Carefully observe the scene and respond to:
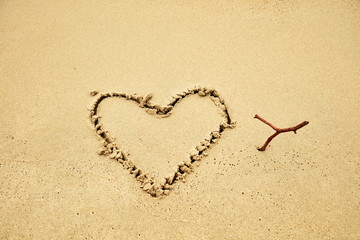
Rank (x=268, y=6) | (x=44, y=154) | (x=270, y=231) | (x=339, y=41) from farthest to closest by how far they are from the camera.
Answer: (x=268, y=6) → (x=339, y=41) → (x=44, y=154) → (x=270, y=231)

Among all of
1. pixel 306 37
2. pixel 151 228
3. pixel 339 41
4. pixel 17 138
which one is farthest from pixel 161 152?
pixel 339 41

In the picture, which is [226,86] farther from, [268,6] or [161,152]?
[268,6]

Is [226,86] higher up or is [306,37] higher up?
[306,37]
